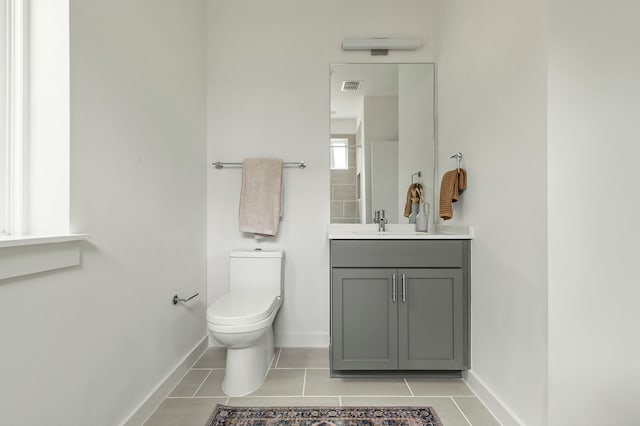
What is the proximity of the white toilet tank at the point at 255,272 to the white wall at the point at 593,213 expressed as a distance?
60.2 inches

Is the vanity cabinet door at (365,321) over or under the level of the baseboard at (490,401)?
over

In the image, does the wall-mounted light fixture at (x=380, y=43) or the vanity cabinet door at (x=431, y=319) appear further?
the wall-mounted light fixture at (x=380, y=43)

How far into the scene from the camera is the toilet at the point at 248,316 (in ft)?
5.38

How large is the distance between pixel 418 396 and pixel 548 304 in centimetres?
88

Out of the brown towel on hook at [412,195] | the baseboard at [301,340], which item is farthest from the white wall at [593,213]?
the baseboard at [301,340]

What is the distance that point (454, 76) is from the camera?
2.07m

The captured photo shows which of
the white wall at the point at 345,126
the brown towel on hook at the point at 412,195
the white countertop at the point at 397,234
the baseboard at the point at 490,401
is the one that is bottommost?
the baseboard at the point at 490,401

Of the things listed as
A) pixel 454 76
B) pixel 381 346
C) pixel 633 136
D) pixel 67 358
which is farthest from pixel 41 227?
pixel 454 76

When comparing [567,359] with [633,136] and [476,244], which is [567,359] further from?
[633,136]

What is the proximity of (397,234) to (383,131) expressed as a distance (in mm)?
841

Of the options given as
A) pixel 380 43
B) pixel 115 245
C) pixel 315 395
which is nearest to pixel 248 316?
pixel 315 395

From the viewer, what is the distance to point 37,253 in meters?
0.95

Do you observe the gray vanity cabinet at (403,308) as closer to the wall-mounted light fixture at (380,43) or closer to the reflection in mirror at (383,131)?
the reflection in mirror at (383,131)

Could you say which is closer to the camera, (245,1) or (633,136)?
(633,136)
